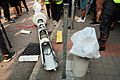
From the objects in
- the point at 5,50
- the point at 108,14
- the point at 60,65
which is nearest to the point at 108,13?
the point at 108,14

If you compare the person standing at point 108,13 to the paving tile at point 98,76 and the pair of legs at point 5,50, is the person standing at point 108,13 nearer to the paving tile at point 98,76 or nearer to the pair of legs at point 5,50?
the paving tile at point 98,76

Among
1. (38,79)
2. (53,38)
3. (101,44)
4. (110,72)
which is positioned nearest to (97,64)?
(110,72)

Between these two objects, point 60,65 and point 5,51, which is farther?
point 5,51

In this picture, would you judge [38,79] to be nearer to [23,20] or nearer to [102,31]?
[102,31]

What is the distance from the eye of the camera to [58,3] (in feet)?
22.1

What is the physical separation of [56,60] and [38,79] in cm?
58

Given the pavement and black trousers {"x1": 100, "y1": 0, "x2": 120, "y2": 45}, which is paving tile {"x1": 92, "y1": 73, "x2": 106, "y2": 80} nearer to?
the pavement

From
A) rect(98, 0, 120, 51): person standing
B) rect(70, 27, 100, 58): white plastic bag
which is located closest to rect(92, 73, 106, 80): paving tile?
rect(70, 27, 100, 58): white plastic bag

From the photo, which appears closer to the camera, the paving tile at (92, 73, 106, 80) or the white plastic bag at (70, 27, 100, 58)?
the white plastic bag at (70, 27, 100, 58)

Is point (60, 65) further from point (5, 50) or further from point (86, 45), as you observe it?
point (5, 50)

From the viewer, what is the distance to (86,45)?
129 inches

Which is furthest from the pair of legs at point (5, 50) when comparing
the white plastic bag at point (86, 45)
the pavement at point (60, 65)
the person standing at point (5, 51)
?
the white plastic bag at point (86, 45)

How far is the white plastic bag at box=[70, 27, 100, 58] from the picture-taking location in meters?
3.22

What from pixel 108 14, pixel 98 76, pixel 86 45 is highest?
pixel 108 14
